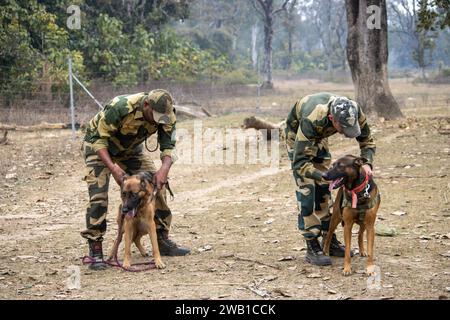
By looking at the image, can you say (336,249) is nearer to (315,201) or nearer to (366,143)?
(315,201)

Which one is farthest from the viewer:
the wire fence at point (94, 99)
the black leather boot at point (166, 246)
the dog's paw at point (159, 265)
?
the wire fence at point (94, 99)

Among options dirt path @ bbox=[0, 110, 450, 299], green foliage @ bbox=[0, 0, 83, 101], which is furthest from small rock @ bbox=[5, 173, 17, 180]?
green foliage @ bbox=[0, 0, 83, 101]

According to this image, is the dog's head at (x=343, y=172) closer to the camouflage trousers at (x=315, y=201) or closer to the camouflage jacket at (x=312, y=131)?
the camouflage jacket at (x=312, y=131)

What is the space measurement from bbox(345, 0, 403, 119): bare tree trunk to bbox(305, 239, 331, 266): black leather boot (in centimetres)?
1217

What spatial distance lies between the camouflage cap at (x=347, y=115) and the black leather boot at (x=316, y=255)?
1227 mm

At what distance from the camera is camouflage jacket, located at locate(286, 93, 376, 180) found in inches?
243

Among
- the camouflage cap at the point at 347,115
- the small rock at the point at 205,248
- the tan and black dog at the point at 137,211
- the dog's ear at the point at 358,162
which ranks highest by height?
the camouflage cap at the point at 347,115

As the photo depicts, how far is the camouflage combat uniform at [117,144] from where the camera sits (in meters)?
6.46

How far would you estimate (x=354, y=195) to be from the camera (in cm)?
600

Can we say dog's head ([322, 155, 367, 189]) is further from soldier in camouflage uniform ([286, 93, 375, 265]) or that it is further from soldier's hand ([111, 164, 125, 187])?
soldier's hand ([111, 164, 125, 187])

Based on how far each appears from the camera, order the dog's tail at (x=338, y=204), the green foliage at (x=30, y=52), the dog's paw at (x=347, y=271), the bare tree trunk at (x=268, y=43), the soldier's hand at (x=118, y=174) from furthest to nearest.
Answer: the bare tree trunk at (x=268, y=43) → the green foliage at (x=30, y=52) → the soldier's hand at (x=118, y=174) → the dog's tail at (x=338, y=204) → the dog's paw at (x=347, y=271)

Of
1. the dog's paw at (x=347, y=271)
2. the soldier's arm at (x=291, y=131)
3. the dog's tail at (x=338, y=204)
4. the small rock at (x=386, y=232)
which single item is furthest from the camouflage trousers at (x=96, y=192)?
the small rock at (x=386, y=232)

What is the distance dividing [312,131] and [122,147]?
6.35 ft
